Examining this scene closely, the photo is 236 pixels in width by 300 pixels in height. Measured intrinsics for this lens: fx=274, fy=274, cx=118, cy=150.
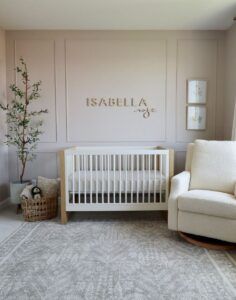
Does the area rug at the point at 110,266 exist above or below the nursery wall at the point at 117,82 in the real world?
below

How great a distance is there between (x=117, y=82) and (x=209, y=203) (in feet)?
6.83

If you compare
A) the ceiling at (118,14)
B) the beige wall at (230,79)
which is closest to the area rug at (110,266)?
the beige wall at (230,79)

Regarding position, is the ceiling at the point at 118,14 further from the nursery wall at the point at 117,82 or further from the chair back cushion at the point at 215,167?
the chair back cushion at the point at 215,167

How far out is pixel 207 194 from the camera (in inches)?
96.0

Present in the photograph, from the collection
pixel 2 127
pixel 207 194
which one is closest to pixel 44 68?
pixel 2 127

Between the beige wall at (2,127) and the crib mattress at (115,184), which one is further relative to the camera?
the beige wall at (2,127)

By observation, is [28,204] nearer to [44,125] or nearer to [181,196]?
[44,125]

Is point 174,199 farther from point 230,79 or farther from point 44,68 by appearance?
point 44,68

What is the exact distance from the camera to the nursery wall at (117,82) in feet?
11.9

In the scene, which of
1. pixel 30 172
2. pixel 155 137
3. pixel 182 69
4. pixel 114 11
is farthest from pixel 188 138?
pixel 30 172

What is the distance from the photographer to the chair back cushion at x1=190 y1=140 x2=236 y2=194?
2654mm

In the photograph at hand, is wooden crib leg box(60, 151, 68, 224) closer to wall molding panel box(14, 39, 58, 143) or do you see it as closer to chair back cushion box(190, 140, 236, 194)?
wall molding panel box(14, 39, 58, 143)

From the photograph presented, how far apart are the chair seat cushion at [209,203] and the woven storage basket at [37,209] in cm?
149

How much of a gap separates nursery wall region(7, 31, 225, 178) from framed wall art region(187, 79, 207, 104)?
7 centimetres
